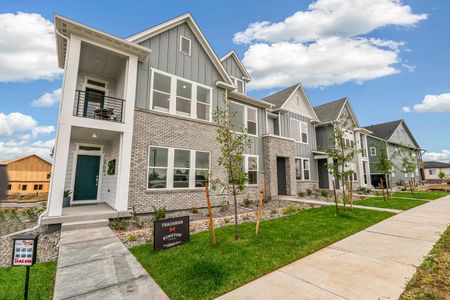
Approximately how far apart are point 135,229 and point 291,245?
5336mm

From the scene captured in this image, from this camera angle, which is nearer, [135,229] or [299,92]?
[135,229]

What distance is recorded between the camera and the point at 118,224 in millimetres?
7512

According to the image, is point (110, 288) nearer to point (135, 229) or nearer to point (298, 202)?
point (135, 229)

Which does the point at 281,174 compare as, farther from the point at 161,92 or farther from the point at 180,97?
the point at 161,92

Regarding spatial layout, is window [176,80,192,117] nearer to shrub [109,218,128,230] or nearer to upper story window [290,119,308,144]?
shrub [109,218,128,230]

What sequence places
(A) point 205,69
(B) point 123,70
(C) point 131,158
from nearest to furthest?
(C) point 131,158 < (B) point 123,70 < (A) point 205,69

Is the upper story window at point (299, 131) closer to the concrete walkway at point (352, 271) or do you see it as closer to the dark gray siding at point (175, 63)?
the dark gray siding at point (175, 63)

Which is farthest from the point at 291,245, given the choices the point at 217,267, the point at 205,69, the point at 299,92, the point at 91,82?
the point at 299,92

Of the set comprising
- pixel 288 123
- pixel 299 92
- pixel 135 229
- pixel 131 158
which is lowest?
pixel 135 229

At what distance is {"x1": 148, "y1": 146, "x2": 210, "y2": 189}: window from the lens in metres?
9.84

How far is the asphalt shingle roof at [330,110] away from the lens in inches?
864

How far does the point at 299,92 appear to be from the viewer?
19.9 meters

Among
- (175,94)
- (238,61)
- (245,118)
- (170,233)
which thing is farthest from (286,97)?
(170,233)

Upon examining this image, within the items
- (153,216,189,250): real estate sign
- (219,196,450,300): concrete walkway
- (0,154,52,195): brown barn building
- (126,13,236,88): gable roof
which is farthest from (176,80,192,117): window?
(0,154,52,195): brown barn building
